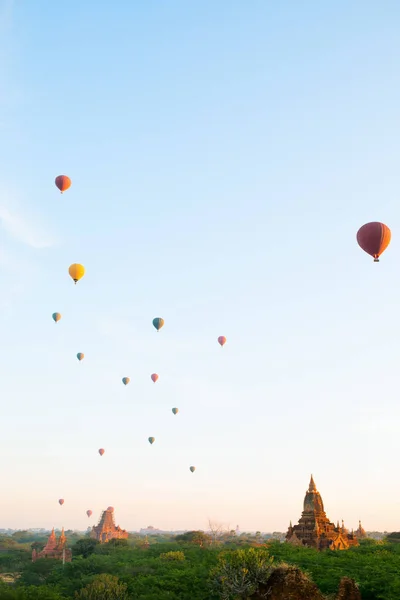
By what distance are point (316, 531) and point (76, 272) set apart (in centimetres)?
3946

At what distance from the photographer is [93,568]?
51.1 m

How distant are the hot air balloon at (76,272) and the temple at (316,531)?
127 ft

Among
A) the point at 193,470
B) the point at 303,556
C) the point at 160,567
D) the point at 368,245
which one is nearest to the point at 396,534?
the point at 193,470

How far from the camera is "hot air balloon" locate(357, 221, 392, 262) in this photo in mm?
35312

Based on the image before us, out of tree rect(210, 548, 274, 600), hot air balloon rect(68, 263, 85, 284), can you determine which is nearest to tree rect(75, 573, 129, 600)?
tree rect(210, 548, 274, 600)

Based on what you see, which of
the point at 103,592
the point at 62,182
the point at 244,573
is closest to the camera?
the point at 244,573

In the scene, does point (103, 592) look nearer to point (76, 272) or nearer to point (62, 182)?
point (76, 272)

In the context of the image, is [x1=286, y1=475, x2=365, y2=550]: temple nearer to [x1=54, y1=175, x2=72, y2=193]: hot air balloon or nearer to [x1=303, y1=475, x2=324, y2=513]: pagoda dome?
[x1=303, y1=475, x2=324, y2=513]: pagoda dome

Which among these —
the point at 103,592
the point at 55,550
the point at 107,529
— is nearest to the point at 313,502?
the point at 103,592

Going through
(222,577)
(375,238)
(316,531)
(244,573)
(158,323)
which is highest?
(158,323)

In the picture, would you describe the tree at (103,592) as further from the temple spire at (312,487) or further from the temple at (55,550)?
the temple at (55,550)

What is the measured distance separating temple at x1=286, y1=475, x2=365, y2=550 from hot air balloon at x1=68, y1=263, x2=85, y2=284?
127 feet

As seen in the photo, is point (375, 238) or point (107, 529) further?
point (107, 529)

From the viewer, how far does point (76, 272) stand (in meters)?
50.2
